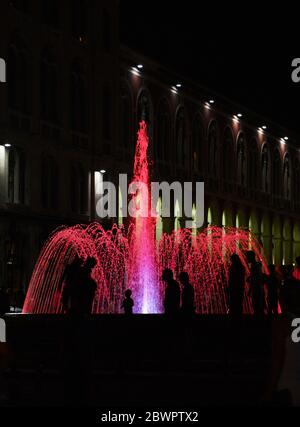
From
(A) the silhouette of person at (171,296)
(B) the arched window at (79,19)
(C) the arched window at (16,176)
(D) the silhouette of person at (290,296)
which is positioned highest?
(B) the arched window at (79,19)

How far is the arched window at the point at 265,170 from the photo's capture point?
80.4 m

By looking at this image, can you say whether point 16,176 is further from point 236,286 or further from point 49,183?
point 236,286

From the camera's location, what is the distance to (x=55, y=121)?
48.6 m

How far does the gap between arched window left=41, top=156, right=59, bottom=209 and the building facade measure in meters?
0.04

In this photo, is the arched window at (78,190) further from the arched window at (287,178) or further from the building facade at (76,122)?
the arched window at (287,178)

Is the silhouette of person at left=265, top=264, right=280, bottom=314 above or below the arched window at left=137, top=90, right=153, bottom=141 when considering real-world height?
below

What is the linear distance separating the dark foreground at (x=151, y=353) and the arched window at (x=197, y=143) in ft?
147

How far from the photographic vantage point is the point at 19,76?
45.4m

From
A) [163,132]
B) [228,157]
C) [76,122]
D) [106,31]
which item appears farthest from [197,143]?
[76,122]

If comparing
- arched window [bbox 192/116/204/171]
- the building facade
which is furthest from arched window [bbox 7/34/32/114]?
arched window [bbox 192/116/204/171]

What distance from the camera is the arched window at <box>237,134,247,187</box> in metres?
75.2

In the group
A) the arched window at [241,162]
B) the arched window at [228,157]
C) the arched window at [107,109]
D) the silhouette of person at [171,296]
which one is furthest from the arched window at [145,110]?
the silhouette of person at [171,296]

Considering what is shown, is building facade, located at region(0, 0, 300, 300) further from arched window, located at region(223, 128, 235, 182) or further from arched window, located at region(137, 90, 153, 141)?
arched window, located at region(223, 128, 235, 182)

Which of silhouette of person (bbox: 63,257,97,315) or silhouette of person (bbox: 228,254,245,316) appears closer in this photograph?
silhouette of person (bbox: 63,257,97,315)
